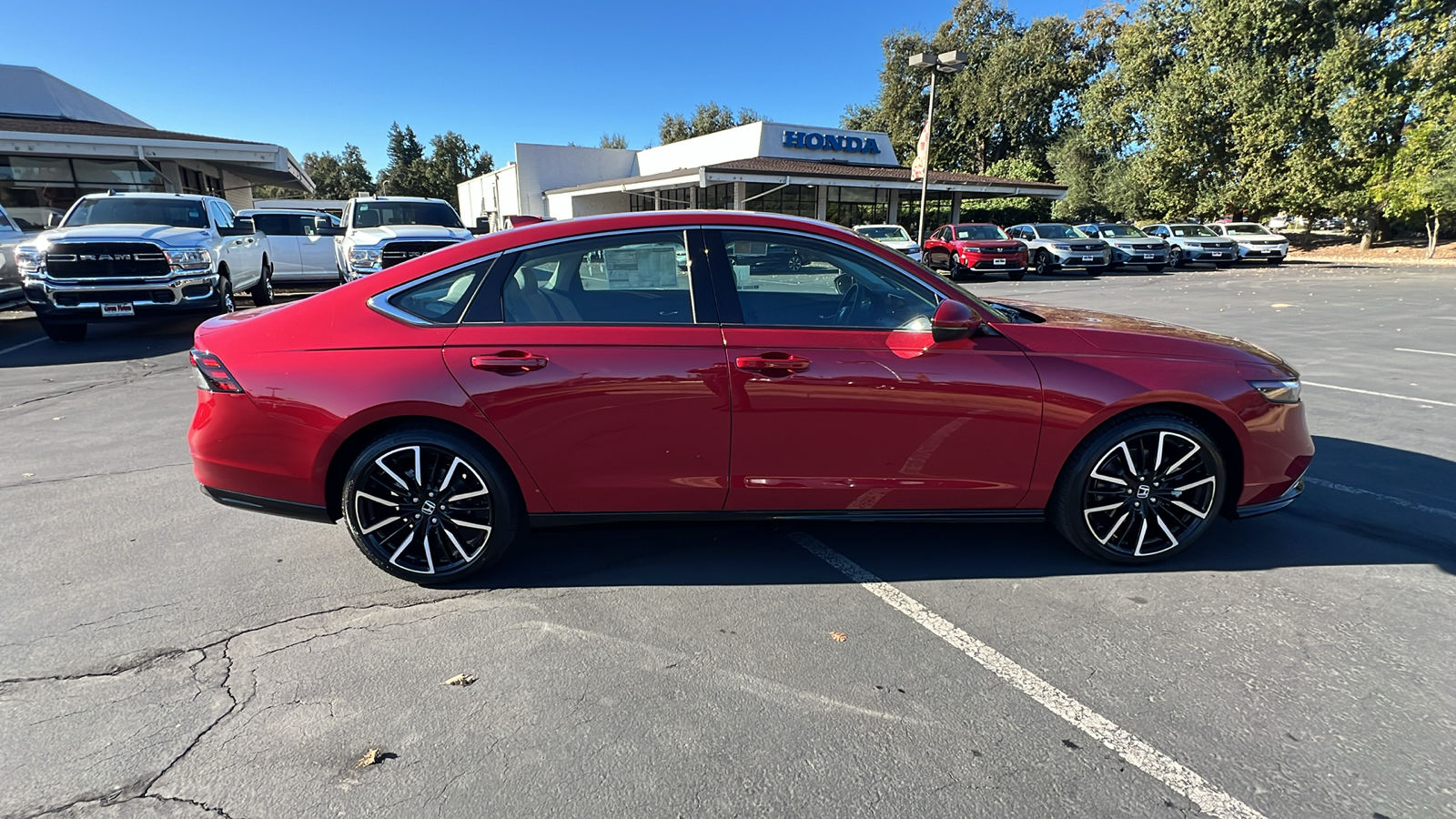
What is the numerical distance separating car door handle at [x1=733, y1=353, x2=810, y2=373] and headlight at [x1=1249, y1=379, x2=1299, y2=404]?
211 cm

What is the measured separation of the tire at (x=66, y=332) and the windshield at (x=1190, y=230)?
31922 mm

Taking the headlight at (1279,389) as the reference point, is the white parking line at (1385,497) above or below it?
below

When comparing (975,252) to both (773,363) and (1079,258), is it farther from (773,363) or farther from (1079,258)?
(773,363)

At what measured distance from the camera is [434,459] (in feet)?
10.4

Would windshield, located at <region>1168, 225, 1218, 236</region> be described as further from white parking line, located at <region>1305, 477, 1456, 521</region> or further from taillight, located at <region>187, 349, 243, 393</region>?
taillight, located at <region>187, 349, 243, 393</region>

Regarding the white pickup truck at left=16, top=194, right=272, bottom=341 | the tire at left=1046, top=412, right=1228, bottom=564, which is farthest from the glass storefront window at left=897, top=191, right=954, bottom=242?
the tire at left=1046, top=412, right=1228, bottom=564

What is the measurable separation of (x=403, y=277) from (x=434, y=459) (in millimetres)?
832

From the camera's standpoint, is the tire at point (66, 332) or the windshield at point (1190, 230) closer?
the tire at point (66, 332)

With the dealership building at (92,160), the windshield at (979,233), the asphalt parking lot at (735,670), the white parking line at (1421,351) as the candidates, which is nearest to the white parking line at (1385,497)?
the asphalt parking lot at (735,670)

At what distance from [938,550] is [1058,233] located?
23913 mm

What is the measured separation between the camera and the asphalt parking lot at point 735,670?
6.99ft

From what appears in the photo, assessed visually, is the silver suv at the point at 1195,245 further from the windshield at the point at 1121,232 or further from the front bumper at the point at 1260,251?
the windshield at the point at 1121,232

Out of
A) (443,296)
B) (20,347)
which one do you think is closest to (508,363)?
(443,296)

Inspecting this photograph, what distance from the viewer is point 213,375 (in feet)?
10.4
